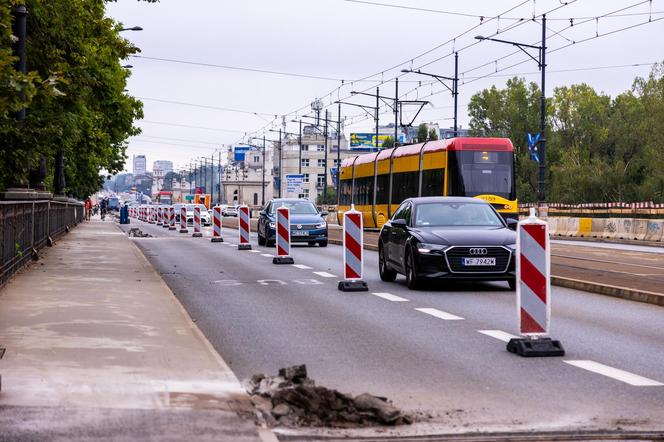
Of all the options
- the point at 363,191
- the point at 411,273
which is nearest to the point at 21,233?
the point at 411,273

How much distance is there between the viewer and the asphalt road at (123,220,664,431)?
741cm

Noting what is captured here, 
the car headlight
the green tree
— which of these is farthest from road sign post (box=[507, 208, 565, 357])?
the car headlight

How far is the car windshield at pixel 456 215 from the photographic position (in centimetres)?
1795

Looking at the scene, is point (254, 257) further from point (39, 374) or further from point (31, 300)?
point (39, 374)

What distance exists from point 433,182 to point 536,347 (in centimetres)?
2927

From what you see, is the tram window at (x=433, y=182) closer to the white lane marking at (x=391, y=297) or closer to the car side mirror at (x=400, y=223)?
the car side mirror at (x=400, y=223)

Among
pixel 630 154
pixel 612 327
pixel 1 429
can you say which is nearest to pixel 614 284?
pixel 612 327

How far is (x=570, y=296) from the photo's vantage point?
1641 cm

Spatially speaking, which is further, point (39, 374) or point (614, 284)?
point (614, 284)

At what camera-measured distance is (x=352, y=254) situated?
56.1 feet

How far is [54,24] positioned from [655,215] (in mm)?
31025

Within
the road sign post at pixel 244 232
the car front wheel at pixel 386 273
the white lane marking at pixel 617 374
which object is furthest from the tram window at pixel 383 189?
the white lane marking at pixel 617 374

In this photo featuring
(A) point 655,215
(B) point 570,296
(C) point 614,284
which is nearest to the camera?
(B) point 570,296

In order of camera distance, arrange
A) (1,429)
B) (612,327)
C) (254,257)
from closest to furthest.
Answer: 1. (1,429)
2. (612,327)
3. (254,257)
